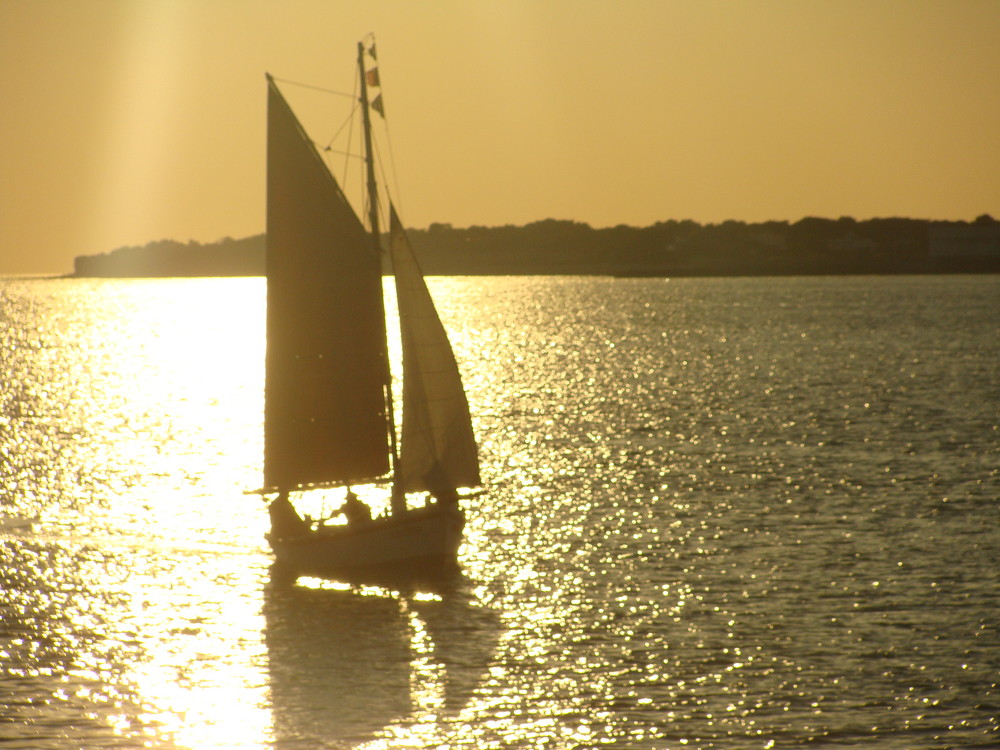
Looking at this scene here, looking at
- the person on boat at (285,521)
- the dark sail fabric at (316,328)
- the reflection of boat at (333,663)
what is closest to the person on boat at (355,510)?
the dark sail fabric at (316,328)

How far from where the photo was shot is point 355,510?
36.3m

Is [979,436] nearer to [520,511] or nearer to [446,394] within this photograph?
[520,511]

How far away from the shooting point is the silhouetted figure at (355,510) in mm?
36125

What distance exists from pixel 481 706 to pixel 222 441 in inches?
1943

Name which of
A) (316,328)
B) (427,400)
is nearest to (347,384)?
(316,328)

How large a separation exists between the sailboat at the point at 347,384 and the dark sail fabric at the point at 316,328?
0.03m

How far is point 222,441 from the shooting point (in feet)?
242

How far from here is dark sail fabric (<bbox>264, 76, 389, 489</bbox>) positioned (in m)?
35.4

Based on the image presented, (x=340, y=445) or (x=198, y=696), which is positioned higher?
(x=340, y=445)

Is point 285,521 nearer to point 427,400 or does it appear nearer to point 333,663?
point 427,400

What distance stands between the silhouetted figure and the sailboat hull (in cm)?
32

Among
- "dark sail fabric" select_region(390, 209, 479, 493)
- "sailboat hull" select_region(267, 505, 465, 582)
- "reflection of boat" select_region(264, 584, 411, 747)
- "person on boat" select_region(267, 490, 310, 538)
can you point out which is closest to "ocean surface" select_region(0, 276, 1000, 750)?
"reflection of boat" select_region(264, 584, 411, 747)

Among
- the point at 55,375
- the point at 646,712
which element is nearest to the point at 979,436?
the point at 646,712

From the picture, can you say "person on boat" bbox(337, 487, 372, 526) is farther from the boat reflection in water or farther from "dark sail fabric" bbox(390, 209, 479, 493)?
the boat reflection in water
